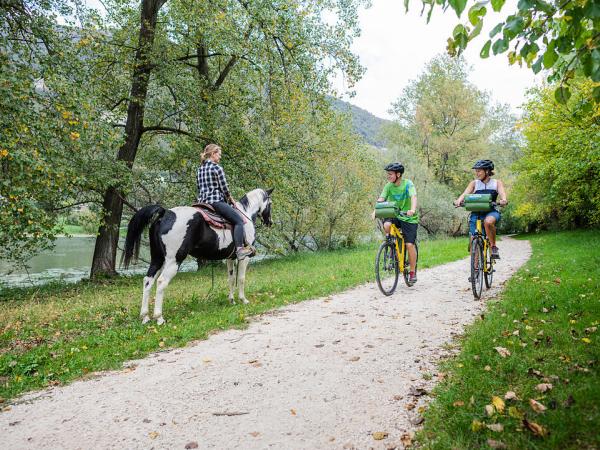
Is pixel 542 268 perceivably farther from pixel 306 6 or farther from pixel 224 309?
pixel 306 6

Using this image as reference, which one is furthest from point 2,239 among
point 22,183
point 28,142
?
point 28,142

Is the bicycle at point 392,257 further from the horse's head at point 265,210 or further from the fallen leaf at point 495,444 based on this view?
the fallen leaf at point 495,444

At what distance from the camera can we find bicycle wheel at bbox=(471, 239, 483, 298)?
753 cm

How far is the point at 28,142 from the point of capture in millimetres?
8516

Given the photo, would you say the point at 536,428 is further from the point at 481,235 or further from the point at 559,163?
the point at 559,163

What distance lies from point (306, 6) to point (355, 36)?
246 cm

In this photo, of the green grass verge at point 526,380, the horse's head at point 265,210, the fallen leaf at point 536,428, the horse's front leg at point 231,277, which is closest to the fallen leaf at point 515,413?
the green grass verge at point 526,380

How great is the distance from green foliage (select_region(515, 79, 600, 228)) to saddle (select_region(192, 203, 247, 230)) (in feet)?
43.9

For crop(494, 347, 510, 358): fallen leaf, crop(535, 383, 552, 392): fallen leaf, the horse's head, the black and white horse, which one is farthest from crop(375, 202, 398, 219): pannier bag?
crop(535, 383, 552, 392): fallen leaf

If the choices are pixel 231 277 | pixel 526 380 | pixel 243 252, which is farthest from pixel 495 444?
pixel 231 277

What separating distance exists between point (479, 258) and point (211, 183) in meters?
5.29

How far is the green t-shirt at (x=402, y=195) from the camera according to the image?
862 cm

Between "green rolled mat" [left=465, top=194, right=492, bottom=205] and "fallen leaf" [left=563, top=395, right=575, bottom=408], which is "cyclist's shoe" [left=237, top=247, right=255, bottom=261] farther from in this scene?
"fallen leaf" [left=563, top=395, right=575, bottom=408]

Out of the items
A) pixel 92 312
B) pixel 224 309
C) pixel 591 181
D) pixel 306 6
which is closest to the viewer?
pixel 224 309
